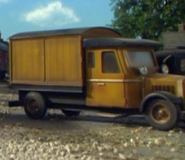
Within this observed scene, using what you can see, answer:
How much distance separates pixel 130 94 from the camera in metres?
15.3

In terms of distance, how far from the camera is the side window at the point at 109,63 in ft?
51.3

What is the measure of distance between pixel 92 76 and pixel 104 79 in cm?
50

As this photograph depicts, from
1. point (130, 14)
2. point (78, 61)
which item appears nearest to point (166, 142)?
point (78, 61)

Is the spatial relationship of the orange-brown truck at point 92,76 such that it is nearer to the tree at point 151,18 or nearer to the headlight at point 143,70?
the headlight at point 143,70

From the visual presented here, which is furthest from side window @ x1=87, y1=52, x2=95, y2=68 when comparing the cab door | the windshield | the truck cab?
the truck cab

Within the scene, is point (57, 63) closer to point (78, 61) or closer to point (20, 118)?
point (78, 61)

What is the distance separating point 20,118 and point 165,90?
5644 millimetres

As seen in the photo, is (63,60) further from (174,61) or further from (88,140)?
(88,140)

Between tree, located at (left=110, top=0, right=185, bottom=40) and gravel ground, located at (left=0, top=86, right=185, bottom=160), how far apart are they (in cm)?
2962

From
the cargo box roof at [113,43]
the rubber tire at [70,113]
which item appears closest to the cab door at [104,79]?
the cargo box roof at [113,43]

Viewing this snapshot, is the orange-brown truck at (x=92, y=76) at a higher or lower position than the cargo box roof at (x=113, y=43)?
lower

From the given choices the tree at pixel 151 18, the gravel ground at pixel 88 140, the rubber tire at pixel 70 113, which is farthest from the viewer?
the tree at pixel 151 18

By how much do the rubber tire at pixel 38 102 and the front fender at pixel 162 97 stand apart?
3866mm

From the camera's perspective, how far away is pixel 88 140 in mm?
12984
